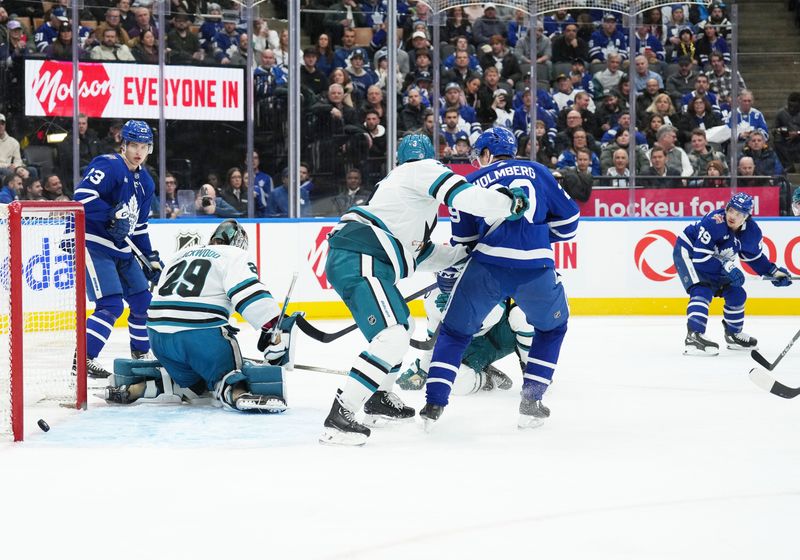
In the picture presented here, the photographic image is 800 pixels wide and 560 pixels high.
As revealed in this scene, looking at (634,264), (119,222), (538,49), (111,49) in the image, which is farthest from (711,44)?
(119,222)

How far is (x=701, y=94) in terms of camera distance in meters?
9.38

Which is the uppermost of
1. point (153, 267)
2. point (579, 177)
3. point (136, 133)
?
point (136, 133)

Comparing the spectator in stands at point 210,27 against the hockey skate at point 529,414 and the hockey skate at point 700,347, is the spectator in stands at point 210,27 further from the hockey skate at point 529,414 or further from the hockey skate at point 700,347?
the hockey skate at point 529,414

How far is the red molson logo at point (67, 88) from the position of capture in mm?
7766

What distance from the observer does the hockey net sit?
13.0 ft

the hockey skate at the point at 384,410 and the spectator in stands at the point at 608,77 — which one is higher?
the spectator in stands at the point at 608,77

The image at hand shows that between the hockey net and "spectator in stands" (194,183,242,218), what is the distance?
1.65 meters

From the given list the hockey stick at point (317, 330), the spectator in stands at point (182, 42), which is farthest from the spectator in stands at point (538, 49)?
the hockey stick at point (317, 330)

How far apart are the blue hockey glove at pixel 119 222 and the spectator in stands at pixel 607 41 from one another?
497cm

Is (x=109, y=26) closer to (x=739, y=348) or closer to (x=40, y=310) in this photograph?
(x=40, y=310)

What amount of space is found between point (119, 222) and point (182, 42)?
3.16 m

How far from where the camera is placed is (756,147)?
9312 mm

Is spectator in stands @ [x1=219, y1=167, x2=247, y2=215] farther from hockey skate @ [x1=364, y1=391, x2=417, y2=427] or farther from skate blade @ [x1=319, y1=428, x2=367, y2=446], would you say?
skate blade @ [x1=319, y1=428, x2=367, y2=446]

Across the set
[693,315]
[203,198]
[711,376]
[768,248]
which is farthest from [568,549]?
[768,248]
